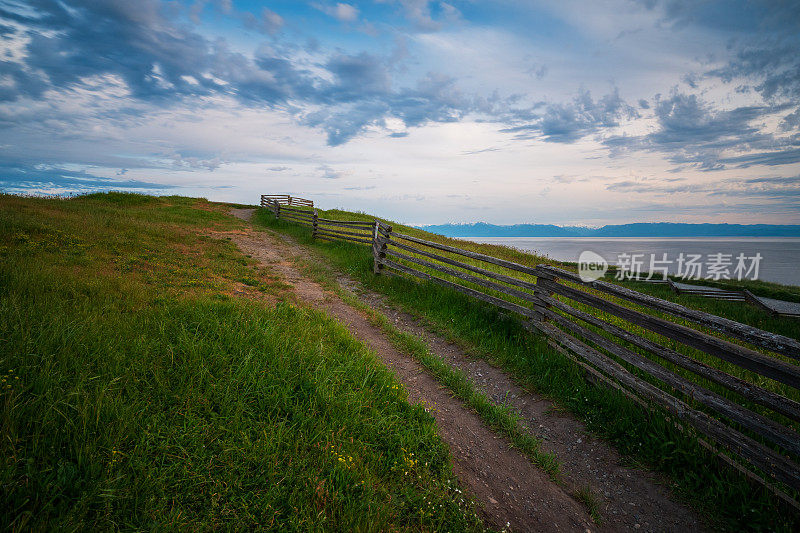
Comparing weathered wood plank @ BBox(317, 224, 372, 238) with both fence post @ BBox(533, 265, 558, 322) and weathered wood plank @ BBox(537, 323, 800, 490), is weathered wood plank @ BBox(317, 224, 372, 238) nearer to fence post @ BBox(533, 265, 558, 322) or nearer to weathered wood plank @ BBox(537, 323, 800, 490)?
fence post @ BBox(533, 265, 558, 322)

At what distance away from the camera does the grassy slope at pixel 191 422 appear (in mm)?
2256

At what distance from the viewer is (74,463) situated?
2312mm

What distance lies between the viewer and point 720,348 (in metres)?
3.74

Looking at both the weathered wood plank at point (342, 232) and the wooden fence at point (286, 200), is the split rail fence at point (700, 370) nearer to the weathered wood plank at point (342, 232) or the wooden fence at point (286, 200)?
the weathered wood plank at point (342, 232)

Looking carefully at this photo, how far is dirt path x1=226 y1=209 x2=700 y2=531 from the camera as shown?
3.18 m

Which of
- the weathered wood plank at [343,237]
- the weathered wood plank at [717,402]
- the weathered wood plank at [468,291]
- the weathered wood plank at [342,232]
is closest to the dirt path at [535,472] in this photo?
the weathered wood plank at [717,402]

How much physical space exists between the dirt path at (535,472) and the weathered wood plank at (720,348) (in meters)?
1.64

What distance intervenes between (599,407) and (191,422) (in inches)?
205

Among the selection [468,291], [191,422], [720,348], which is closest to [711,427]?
[720,348]

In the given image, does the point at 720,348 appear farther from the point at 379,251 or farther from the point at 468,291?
the point at 379,251

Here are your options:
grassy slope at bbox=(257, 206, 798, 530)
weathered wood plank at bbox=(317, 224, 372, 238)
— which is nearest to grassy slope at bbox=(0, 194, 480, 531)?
grassy slope at bbox=(257, 206, 798, 530)

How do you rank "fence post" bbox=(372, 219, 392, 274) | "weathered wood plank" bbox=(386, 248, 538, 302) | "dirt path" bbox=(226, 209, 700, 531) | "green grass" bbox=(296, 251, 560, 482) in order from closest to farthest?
"dirt path" bbox=(226, 209, 700, 531)
"green grass" bbox=(296, 251, 560, 482)
"weathered wood plank" bbox=(386, 248, 538, 302)
"fence post" bbox=(372, 219, 392, 274)

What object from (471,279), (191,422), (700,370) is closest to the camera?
(191,422)

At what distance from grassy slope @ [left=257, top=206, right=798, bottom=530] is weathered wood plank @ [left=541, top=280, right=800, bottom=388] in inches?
41.1
